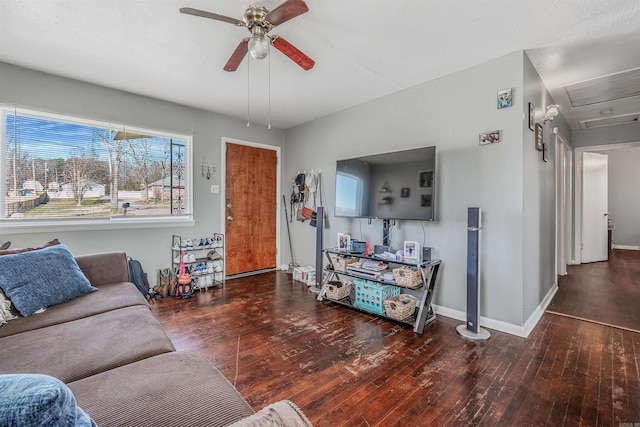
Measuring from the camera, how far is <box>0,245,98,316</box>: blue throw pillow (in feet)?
5.67

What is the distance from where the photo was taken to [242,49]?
2.07 metres

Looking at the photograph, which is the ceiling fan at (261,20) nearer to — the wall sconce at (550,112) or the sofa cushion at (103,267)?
the sofa cushion at (103,267)

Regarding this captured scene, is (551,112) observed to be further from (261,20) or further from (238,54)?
(238,54)

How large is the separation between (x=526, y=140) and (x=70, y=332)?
362cm

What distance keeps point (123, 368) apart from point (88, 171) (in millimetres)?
3025

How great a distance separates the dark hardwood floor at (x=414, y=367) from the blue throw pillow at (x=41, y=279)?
0.88 metres

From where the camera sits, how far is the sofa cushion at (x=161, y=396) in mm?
886

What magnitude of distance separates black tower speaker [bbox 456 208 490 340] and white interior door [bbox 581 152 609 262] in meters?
4.68

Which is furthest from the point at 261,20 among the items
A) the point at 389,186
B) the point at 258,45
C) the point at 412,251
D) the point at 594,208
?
the point at 594,208

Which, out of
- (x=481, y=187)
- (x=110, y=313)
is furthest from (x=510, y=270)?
(x=110, y=313)

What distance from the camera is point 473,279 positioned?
2537 mm

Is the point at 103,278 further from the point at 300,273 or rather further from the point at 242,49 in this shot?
the point at 300,273

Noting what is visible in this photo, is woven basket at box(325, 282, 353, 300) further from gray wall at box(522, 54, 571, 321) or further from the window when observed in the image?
the window

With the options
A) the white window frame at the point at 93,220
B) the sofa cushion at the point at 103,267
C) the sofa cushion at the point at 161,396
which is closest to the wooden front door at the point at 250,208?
the white window frame at the point at 93,220
